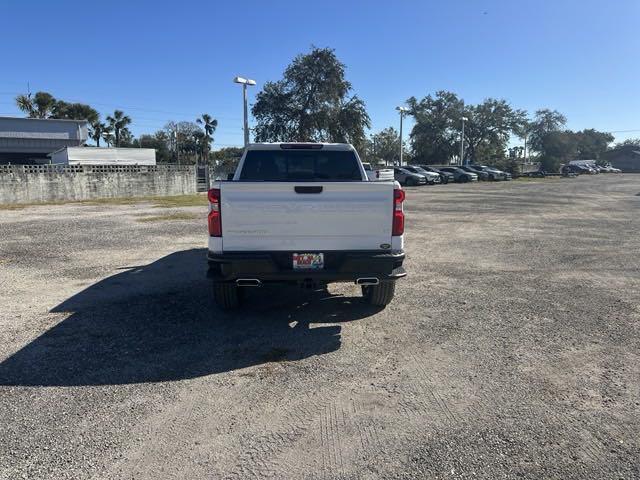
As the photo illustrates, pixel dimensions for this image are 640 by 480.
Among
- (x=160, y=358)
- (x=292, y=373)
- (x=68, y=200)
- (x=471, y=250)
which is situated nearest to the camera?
(x=292, y=373)

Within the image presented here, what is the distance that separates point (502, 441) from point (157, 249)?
818 cm

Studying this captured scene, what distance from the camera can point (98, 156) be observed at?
3900 cm

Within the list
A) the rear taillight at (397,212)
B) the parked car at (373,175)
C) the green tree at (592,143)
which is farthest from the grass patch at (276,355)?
the green tree at (592,143)

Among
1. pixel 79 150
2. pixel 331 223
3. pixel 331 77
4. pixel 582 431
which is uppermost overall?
pixel 331 77

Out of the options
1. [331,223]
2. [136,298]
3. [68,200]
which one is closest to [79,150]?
[68,200]

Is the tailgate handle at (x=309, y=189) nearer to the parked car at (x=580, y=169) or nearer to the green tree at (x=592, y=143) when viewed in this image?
the parked car at (x=580, y=169)

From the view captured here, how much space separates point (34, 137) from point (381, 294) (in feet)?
152

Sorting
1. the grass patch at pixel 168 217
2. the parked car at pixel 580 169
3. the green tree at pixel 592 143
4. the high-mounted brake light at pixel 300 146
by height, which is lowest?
the grass patch at pixel 168 217

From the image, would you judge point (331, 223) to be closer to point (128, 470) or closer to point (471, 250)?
point (128, 470)

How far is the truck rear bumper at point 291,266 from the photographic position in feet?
14.9

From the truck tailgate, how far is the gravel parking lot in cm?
100

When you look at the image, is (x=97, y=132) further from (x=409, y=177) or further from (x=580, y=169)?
(x=580, y=169)

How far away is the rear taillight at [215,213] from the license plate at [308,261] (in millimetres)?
818

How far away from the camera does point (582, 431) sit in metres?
3.05
